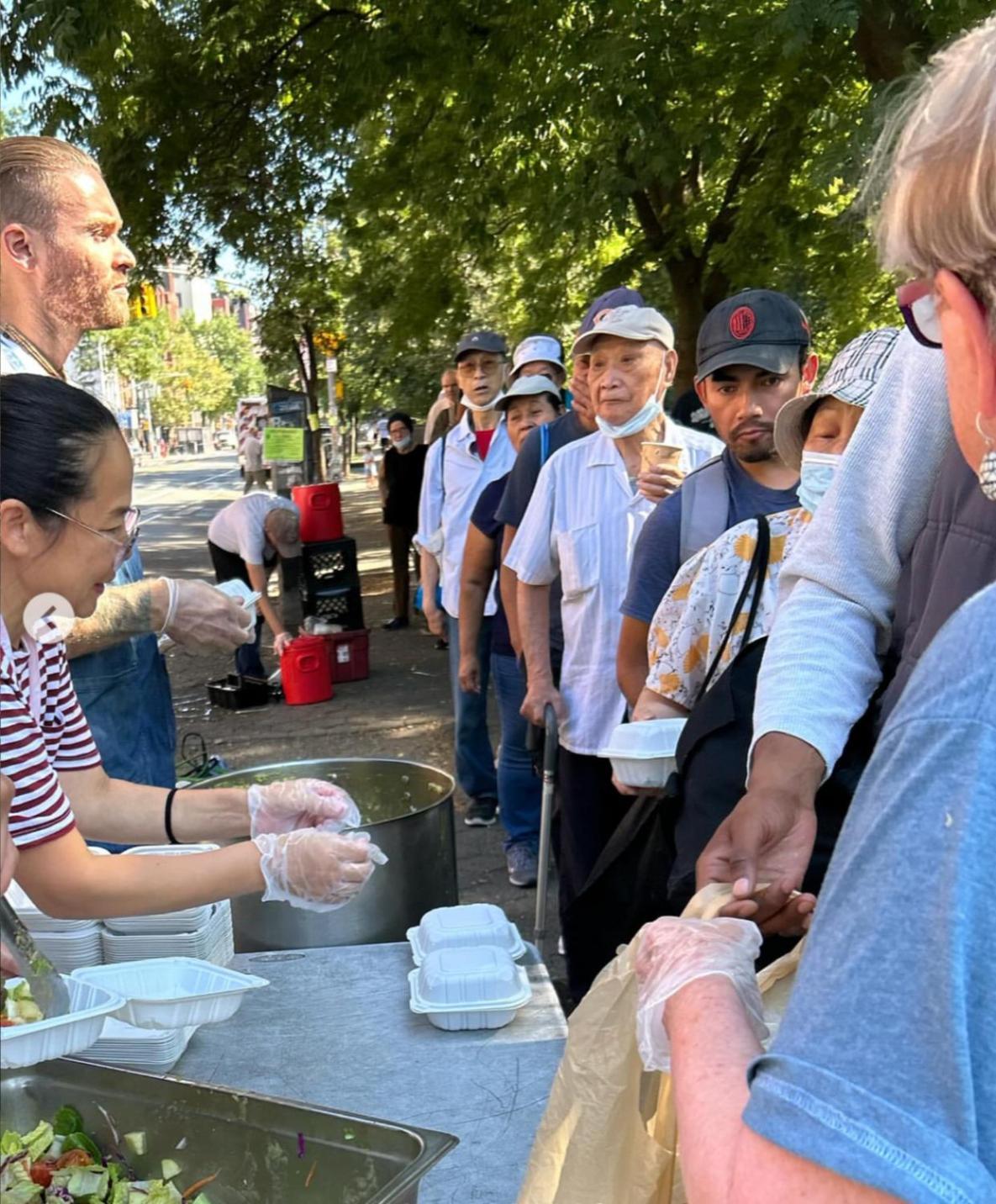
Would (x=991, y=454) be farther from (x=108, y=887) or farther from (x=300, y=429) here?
(x=300, y=429)

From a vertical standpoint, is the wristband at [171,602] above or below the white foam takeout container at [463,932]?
above

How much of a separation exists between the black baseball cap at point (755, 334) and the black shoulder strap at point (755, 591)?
746mm

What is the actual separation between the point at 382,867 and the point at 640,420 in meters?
1.78

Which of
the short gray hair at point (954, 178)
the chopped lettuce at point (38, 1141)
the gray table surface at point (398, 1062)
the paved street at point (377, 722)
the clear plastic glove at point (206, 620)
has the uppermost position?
the short gray hair at point (954, 178)

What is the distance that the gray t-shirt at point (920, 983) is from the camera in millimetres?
704

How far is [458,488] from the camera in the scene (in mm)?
5902

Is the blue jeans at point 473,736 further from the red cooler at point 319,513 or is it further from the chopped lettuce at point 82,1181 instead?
the chopped lettuce at point 82,1181

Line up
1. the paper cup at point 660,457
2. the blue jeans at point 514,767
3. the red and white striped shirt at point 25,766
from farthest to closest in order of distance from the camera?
the blue jeans at point 514,767 < the paper cup at point 660,457 < the red and white striped shirt at point 25,766

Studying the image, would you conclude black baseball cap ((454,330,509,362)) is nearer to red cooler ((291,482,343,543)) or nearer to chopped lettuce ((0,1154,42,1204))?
red cooler ((291,482,343,543))

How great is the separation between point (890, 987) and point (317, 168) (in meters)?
10.4

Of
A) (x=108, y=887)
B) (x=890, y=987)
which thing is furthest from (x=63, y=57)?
(x=890, y=987)

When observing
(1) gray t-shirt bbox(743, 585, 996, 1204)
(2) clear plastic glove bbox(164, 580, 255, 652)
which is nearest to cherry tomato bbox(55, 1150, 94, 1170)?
(1) gray t-shirt bbox(743, 585, 996, 1204)

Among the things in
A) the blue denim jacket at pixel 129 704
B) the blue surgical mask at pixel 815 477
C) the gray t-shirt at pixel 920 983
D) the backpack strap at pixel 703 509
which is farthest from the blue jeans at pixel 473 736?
the gray t-shirt at pixel 920 983

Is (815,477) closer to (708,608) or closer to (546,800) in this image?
(708,608)
